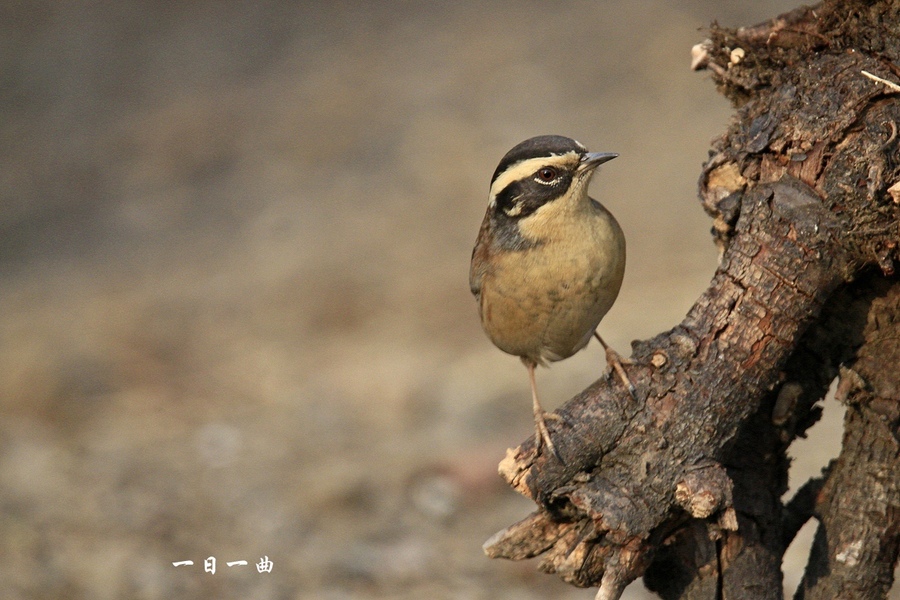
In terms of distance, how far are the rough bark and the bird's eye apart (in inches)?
31.8

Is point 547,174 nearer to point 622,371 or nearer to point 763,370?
point 622,371

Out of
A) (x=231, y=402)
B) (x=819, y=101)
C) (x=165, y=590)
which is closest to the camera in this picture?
(x=819, y=101)

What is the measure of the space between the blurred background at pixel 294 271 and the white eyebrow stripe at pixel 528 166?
3.38 metres

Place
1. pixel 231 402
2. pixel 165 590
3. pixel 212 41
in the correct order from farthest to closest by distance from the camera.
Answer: pixel 212 41, pixel 231 402, pixel 165 590

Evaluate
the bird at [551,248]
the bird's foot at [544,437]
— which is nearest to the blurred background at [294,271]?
the bird at [551,248]

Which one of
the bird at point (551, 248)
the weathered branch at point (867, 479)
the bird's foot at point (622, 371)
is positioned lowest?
the weathered branch at point (867, 479)

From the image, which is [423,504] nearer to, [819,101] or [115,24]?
[819,101]

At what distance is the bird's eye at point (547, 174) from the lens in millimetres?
5207

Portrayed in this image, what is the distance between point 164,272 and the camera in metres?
12.5

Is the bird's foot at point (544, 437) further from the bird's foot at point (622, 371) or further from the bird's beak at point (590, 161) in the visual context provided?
the bird's beak at point (590, 161)

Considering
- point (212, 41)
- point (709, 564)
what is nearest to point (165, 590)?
point (709, 564)

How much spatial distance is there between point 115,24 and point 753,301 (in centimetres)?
1459

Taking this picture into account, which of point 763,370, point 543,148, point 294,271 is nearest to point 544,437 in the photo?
point 763,370

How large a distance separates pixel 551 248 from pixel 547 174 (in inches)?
14.5
